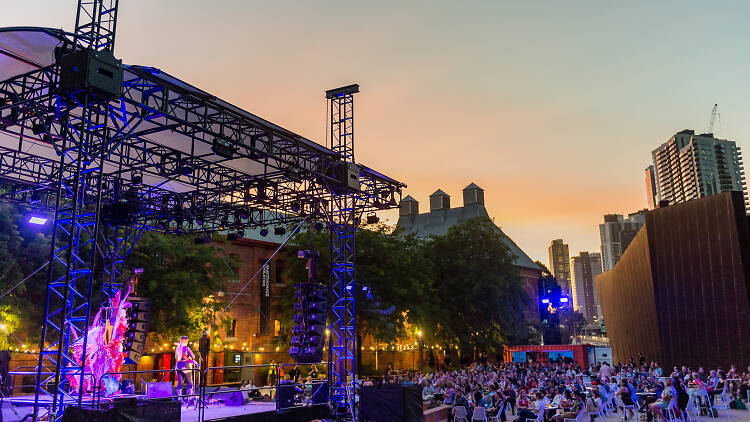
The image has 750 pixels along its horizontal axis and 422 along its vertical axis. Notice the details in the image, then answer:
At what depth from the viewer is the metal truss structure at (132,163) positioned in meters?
10.1

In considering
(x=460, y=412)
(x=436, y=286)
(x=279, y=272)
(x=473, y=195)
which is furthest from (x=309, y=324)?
(x=473, y=195)

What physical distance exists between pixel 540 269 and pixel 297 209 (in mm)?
49300

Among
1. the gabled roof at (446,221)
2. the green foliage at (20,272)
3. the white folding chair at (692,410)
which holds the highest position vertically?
the gabled roof at (446,221)

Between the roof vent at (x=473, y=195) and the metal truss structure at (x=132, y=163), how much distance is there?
147 feet

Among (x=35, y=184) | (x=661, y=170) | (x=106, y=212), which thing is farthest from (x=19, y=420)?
(x=661, y=170)

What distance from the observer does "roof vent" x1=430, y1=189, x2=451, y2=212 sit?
6744cm

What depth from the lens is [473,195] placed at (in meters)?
64.5

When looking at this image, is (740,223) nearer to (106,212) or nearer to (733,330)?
(733,330)

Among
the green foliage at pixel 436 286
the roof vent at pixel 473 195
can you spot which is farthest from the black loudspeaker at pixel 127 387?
the roof vent at pixel 473 195

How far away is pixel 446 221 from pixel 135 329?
49.2 meters

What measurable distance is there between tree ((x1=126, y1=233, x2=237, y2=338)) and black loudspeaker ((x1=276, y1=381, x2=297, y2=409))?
12640 millimetres

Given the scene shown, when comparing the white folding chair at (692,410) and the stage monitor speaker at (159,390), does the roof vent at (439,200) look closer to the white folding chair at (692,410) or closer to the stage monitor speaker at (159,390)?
the white folding chair at (692,410)

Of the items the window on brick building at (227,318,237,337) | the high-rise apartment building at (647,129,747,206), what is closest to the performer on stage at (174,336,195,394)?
the window on brick building at (227,318,237,337)

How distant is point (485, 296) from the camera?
38.5 meters
